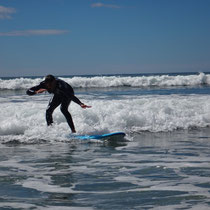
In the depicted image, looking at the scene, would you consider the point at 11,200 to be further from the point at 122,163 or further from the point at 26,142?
the point at 26,142

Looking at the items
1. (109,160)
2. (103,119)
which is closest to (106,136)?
(109,160)

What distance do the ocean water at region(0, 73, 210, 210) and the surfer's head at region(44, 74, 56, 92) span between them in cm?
110

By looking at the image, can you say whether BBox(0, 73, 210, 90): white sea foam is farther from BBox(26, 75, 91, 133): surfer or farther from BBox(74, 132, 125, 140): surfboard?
BBox(74, 132, 125, 140): surfboard

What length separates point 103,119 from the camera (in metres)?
12.4

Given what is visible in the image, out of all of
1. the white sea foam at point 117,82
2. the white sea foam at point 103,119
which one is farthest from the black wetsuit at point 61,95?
the white sea foam at point 117,82

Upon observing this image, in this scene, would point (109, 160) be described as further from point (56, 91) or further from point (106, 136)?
point (56, 91)

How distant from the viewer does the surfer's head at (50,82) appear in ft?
31.7

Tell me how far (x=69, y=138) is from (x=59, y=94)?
1.12 metres

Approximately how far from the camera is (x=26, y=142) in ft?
→ 31.6

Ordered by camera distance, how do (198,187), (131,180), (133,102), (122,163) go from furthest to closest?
(133,102)
(122,163)
(131,180)
(198,187)

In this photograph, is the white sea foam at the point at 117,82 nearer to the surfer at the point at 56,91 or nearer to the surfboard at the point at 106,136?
the surfer at the point at 56,91

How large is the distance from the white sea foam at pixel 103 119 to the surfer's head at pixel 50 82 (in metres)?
1.08

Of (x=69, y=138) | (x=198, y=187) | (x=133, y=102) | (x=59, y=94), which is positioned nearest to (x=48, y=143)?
(x=69, y=138)

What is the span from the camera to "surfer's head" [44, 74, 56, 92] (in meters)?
9.65
